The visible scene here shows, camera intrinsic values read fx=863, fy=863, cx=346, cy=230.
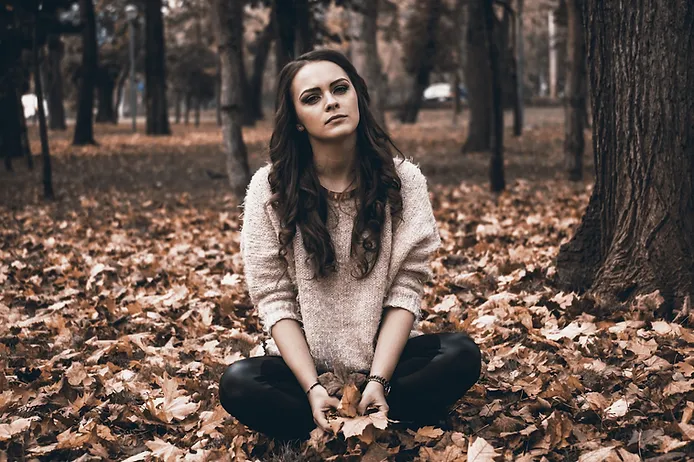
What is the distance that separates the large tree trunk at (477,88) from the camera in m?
15.7

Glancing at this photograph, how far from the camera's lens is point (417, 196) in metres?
3.23

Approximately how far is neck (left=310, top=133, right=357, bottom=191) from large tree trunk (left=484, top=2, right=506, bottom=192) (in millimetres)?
6598

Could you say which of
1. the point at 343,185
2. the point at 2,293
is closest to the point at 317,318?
the point at 343,185

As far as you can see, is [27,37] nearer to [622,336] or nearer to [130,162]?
[130,162]

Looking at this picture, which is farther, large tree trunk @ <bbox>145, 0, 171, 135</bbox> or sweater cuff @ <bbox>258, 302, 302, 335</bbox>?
large tree trunk @ <bbox>145, 0, 171, 135</bbox>

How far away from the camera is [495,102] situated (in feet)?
31.8

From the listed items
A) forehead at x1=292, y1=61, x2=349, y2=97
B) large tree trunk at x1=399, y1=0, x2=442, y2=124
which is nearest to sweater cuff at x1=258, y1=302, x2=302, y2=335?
forehead at x1=292, y1=61, x2=349, y2=97

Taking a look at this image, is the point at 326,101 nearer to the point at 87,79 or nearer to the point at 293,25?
the point at 293,25

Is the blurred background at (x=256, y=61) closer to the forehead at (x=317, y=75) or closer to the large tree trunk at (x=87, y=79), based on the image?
the large tree trunk at (x=87, y=79)

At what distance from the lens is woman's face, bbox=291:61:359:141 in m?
3.07

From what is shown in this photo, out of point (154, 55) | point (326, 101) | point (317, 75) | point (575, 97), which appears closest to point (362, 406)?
point (326, 101)

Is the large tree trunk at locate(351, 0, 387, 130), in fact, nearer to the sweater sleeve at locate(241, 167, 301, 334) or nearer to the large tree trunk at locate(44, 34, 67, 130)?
the sweater sleeve at locate(241, 167, 301, 334)

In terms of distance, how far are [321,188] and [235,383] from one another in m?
0.78

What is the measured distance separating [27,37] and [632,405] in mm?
11722
